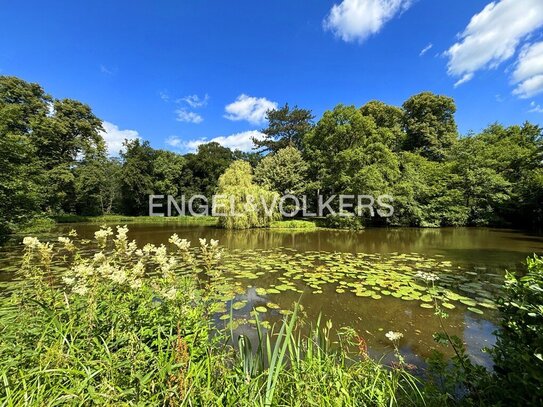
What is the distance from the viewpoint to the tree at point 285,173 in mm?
23047

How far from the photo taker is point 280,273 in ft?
23.3

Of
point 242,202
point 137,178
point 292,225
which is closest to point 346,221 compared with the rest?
point 292,225

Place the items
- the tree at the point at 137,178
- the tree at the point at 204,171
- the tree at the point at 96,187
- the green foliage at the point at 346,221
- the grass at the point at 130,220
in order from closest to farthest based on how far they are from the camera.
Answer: the green foliage at the point at 346,221
the grass at the point at 130,220
the tree at the point at 96,187
the tree at the point at 137,178
the tree at the point at 204,171

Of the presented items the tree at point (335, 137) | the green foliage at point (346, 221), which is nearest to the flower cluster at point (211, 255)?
the green foliage at point (346, 221)

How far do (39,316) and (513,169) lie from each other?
30.6 metres

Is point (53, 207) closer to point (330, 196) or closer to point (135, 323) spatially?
point (330, 196)

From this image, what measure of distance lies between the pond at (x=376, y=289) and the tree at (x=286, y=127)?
23.8 metres

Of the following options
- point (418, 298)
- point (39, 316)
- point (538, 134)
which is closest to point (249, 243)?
point (418, 298)

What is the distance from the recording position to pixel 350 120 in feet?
66.3

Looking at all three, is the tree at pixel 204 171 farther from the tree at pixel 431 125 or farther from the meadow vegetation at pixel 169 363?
the meadow vegetation at pixel 169 363

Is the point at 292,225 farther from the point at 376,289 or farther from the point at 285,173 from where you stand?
the point at 376,289

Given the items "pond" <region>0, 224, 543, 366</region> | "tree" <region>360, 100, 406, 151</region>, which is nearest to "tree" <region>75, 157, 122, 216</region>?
"pond" <region>0, 224, 543, 366</region>

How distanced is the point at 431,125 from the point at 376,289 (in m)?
30.7

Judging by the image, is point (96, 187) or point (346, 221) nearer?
point (346, 221)
